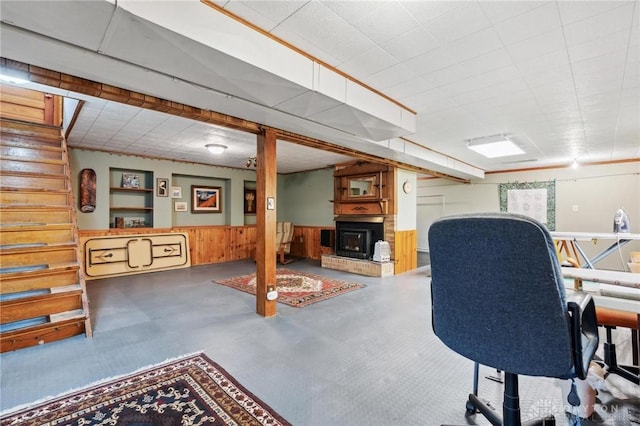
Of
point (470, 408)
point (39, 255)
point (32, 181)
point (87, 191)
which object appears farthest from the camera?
point (87, 191)

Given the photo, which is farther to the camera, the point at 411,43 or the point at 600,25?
the point at 411,43

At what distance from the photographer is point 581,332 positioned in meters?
1.10

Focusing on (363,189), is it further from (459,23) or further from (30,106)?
(30,106)

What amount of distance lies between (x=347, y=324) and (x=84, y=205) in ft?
17.8

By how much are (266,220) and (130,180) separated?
4.60m

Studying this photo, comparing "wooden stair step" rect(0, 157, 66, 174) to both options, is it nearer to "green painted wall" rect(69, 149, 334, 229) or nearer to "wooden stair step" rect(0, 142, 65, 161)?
"wooden stair step" rect(0, 142, 65, 161)

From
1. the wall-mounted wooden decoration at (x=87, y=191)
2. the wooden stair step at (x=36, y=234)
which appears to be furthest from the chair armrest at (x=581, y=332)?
the wall-mounted wooden decoration at (x=87, y=191)

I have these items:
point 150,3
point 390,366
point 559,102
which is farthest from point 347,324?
point 559,102

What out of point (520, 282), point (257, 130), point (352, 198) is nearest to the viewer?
point (520, 282)

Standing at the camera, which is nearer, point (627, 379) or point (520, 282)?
point (520, 282)

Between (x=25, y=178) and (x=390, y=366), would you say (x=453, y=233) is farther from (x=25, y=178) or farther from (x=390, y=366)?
(x=25, y=178)

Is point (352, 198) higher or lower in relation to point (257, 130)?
lower

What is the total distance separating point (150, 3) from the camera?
4.72ft

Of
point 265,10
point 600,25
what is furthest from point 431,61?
point 265,10
